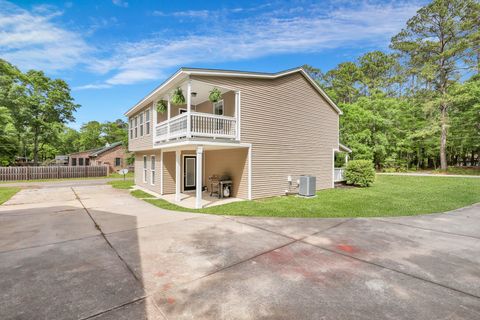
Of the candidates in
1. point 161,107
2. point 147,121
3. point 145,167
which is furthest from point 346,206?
point 145,167

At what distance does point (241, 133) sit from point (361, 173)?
29.8ft

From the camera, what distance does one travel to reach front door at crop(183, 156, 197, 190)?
1345 cm

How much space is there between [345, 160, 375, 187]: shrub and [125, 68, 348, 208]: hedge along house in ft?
4.64

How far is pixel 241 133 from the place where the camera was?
9.90 m

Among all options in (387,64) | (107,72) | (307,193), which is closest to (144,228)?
(307,193)

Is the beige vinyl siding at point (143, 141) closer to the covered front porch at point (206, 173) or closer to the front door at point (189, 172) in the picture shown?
the covered front porch at point (206, 173)

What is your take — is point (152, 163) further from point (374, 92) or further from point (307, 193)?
point (374, 92)

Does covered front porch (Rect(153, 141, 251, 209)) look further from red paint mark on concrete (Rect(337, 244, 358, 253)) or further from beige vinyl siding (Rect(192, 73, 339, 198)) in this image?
red paint mark on concrete (Rect(337, 244, 358, 253))

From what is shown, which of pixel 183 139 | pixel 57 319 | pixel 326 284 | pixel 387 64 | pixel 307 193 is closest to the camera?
pixel 57 319

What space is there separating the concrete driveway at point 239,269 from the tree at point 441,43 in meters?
24.6

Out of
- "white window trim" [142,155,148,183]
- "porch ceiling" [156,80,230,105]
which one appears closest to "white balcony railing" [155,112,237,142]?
"porch ceiling" [156,80,230,105]

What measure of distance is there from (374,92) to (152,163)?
2668 cm

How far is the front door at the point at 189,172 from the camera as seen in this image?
13453mm

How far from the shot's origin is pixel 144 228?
6148mm
